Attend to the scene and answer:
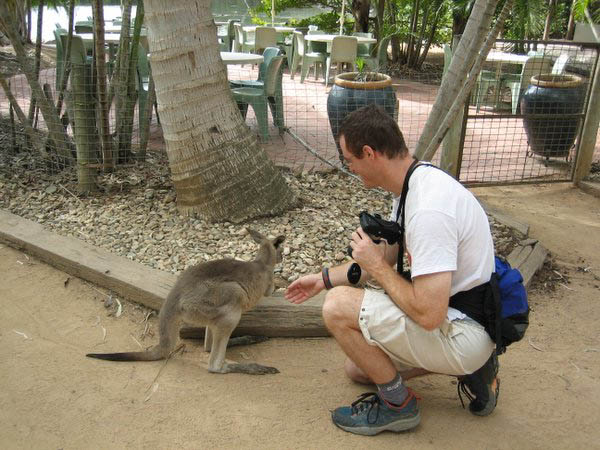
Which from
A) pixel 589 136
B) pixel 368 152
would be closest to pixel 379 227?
pixel 368 152

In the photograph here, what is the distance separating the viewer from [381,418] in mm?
3002

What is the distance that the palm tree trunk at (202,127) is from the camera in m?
4.54

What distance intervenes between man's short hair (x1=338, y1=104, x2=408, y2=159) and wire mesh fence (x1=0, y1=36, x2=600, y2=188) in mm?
3619

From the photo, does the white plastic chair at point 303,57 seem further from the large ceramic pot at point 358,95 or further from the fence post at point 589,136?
the fence post at point 589,136

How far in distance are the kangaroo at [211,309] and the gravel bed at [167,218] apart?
2.40 feet

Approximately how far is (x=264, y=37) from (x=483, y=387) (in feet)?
38.8

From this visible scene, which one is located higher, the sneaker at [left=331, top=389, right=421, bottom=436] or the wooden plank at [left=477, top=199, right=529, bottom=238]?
the wooden plank at [left=477, top=199, right=529, bottom=238]

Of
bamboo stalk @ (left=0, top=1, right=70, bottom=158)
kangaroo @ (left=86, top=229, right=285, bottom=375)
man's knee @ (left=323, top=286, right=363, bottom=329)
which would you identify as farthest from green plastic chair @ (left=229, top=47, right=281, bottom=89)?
man's knee @ (left=323, top=286, right=363, bottom=329)

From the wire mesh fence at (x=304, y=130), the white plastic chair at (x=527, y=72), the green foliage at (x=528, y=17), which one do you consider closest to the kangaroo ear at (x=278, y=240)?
the wire mesh fence at (x=304, y=130)

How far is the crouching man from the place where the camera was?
2.56 metres

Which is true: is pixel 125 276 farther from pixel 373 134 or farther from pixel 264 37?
pixel 264 37

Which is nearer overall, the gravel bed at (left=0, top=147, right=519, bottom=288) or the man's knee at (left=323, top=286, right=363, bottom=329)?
the man's knee at (left=323, top=286, right=363, bottom=329)

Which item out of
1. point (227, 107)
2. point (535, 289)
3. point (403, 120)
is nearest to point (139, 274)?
point (227, 107)

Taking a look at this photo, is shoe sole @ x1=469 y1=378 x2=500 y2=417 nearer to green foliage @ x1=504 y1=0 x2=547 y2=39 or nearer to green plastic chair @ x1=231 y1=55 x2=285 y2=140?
green plastic chair @ x1=231 y1=55 x2=285 y2=140
